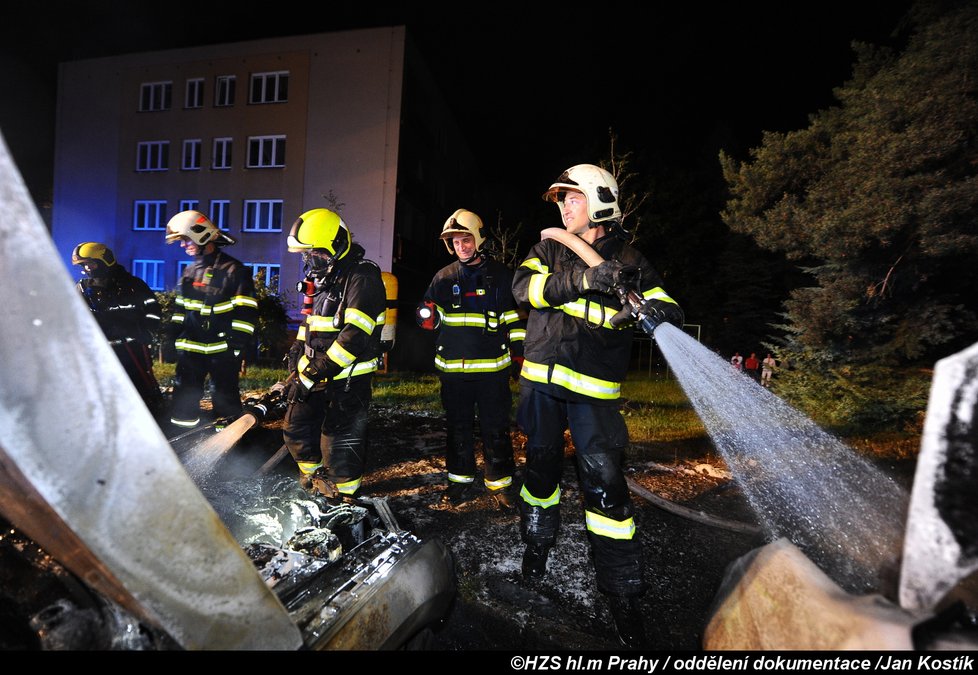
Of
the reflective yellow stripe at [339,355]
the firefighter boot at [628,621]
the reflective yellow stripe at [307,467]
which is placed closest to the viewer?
the firefighter boot at [628,621]

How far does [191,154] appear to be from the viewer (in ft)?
75.9

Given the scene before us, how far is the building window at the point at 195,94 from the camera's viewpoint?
22828mm

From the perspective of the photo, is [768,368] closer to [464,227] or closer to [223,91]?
[464,227]

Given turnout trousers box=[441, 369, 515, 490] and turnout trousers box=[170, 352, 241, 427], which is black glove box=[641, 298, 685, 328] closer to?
turnout trousers box=[441, 369, 515, 490]

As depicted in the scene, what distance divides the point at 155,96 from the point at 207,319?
84.1 feet

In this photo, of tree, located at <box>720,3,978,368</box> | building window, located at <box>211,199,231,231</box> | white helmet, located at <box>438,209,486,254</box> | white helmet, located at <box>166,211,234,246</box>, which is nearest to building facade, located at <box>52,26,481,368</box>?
building window, located at <box>211,199,231,231</box>

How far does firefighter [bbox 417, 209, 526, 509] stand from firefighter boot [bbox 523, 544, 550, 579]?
→ 1.01 meters

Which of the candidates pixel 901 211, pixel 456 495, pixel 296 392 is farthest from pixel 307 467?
pixel 901 211

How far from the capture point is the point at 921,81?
8766 millimetres

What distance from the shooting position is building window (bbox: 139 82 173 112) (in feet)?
76.8

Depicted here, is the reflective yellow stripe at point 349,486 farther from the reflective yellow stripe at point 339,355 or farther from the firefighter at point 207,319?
the firefighter at point 207,319

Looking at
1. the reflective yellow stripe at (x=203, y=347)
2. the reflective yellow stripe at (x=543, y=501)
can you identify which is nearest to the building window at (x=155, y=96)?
the reflective yellow stripe at (x=203, y=347)

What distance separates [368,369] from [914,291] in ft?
35.3

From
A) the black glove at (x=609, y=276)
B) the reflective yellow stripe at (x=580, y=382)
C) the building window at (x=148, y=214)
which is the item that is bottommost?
the reflective yellow stripe at (x=580, y=382)
